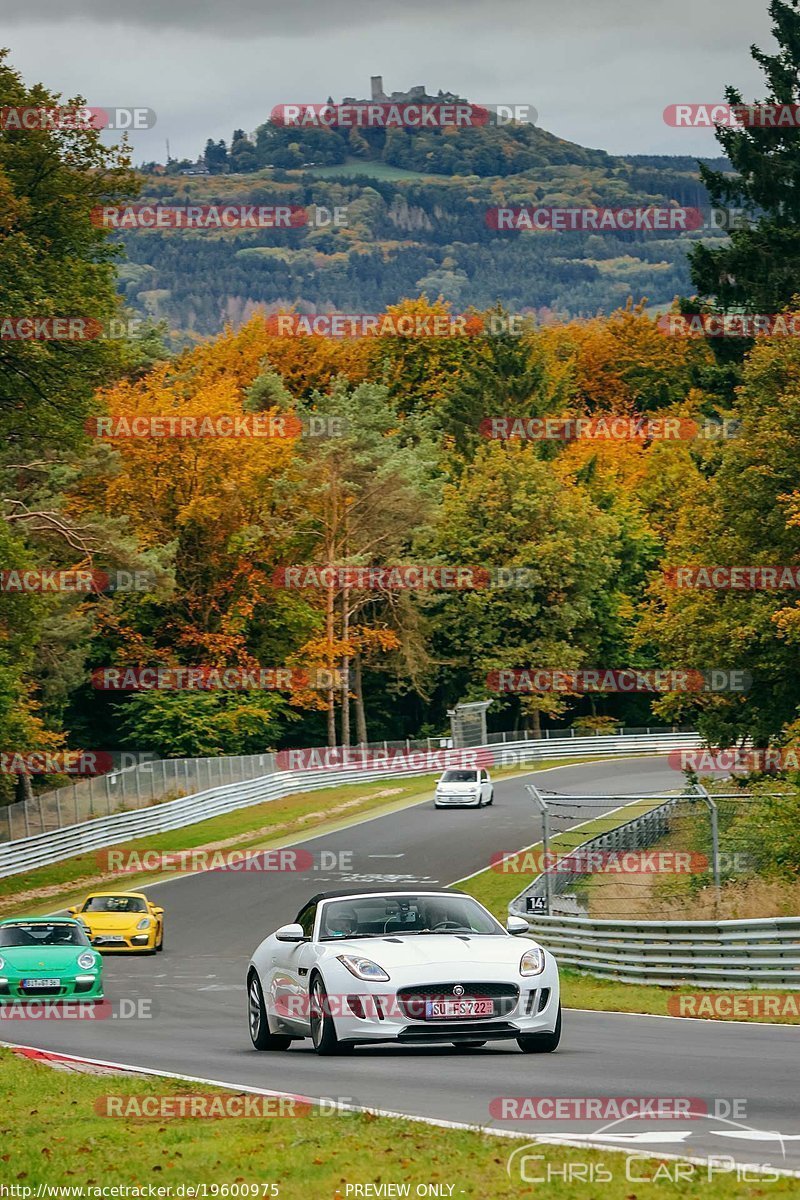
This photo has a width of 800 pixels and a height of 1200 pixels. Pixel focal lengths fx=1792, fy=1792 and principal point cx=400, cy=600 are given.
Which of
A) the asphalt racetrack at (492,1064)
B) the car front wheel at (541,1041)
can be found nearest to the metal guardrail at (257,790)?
the asphalt racetrack at (492,1064)

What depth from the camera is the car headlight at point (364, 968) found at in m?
13.1

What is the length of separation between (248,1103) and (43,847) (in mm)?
40197

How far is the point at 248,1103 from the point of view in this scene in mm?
10633

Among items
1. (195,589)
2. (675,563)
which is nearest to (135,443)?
(195,589)

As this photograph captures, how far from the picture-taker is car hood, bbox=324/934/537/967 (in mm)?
13189

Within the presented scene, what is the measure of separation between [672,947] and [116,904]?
13.9 m

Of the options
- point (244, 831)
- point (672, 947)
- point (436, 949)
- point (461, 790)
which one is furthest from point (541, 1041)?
point (461, 790)

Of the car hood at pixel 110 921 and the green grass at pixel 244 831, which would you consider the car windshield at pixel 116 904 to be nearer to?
the car hood at pixel 110 921

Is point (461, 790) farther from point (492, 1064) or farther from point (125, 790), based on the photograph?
point (492, 1064)

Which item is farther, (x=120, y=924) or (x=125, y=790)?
(x=125, y=790)

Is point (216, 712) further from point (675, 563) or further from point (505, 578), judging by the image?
point (675, 563)

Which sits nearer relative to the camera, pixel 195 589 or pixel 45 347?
pixel 45 347

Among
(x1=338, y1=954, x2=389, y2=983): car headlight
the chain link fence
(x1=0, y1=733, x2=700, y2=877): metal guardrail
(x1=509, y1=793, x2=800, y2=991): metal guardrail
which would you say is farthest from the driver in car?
(x1=0, y1=733, x2=700, y2=877): metal guardrail

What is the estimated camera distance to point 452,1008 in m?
13.0
